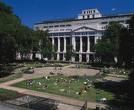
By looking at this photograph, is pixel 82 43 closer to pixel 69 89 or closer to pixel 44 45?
pixel 44 45

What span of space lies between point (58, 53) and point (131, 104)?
3674 inches

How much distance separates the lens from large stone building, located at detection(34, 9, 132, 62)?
112750 mm

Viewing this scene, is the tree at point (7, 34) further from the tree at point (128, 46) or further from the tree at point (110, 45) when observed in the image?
the tree at point (110, 45)

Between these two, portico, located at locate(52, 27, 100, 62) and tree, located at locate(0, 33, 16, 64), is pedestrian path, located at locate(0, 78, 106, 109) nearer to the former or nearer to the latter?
tree, located at locate(0, 33, 16, 64)

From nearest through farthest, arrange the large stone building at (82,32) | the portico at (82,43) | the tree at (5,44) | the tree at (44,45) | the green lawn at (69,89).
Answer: the green lawn at (69,89)
the tree at (5,44)
the tree at (44,45)
the large stone building at (82,32)
the portico at (82,43)

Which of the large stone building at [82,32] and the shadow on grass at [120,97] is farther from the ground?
the large stone building at [82,32]

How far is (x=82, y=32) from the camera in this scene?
115500 millimetres

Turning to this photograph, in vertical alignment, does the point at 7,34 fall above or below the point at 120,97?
above

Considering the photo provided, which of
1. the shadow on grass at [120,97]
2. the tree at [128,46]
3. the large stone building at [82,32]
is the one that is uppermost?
the large stone building at [82,32]

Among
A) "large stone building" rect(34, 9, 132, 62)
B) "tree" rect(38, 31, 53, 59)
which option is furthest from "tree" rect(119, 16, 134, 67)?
"large stone building" rect(34, 9, 132, 62)

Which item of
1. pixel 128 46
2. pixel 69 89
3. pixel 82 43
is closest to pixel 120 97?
pixel 128 46

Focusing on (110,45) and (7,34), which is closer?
(7,34)

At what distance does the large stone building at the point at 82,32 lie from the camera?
112750mm

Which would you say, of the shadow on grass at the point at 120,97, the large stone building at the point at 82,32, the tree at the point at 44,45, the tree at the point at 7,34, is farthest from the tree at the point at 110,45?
the shadow on grass at the point at 120,97
